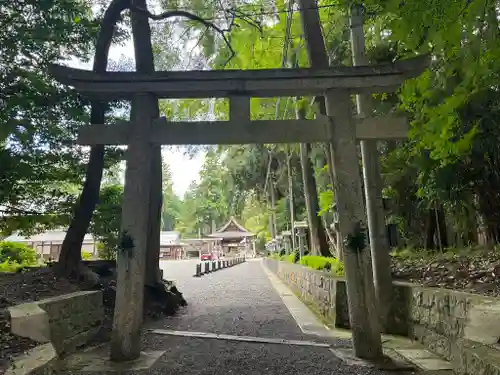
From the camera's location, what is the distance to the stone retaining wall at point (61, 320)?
406 cm

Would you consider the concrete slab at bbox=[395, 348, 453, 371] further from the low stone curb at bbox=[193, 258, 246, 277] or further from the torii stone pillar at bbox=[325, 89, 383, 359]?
the low stone curb at bbox=[193, 258, 246, 277]

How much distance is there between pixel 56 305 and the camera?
16.2ft

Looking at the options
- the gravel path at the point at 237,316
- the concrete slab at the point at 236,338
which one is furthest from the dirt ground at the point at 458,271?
the gravel path at the point at 237,316

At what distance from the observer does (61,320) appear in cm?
507

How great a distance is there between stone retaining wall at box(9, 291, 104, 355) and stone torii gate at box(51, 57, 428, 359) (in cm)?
87

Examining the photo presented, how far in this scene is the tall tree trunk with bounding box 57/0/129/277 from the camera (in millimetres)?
7074

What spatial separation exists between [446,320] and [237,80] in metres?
3.90

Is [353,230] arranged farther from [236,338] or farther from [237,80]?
[236,338]

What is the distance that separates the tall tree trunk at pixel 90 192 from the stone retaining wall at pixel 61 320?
1.06 metres

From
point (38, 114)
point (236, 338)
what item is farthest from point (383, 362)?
point (38, 114)

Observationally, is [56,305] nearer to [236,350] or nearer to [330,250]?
[236,350]

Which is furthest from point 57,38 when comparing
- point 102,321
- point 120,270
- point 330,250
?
point 330,250

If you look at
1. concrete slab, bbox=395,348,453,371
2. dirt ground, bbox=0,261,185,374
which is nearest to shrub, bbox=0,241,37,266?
dirt ground, bbox=0,261,185,374

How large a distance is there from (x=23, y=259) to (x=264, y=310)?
9.15m
